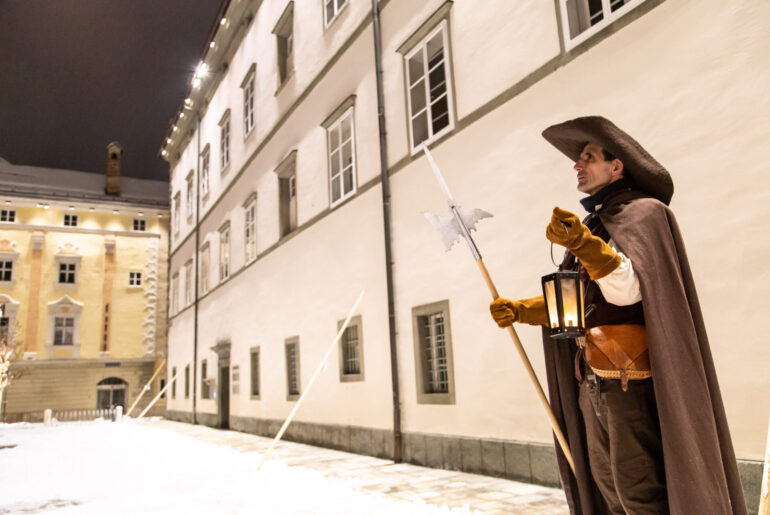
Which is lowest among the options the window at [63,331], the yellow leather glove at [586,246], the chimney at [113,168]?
the yellow leather glove at [586,246]

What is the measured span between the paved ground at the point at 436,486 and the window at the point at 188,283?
15329 mm

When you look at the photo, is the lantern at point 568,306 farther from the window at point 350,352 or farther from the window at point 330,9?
the window at point 330,9

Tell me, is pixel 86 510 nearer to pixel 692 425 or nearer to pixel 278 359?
pixel 692 425

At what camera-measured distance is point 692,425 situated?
2.46 meters

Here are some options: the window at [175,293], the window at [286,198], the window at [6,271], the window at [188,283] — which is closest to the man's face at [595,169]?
the window at [286,198]

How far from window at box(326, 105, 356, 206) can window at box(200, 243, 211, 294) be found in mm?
11366

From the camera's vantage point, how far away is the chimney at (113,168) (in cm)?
3858

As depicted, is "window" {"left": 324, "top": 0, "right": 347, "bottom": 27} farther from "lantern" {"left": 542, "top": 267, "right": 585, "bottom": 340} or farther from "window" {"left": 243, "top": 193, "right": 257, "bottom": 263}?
"lantern" {"left": 542, "top": 267, "right": 585, "bottom": 340}

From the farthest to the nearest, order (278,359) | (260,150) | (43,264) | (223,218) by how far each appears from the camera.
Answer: (43,264)
(223,218)
(260,150)
(278,359)

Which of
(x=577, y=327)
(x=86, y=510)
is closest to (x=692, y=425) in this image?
(x=577, y=327)

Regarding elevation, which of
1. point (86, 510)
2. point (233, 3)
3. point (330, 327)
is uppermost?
point (233, 3)

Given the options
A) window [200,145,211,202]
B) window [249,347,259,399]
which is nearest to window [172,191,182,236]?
window [200,145,211,202]

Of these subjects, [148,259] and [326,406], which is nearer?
[326,406]

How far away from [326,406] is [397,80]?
21.8 ft
